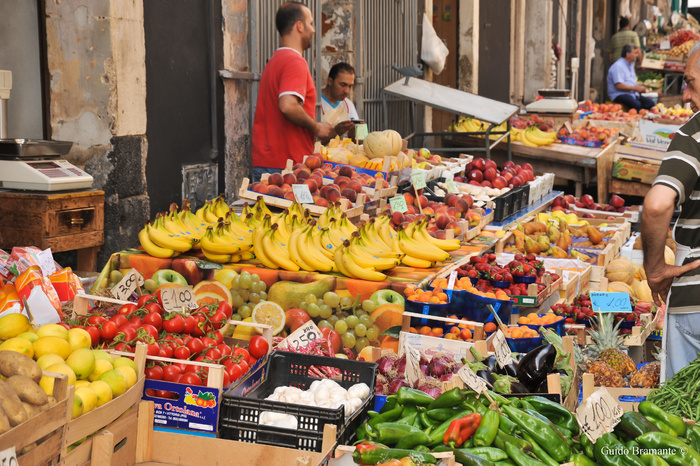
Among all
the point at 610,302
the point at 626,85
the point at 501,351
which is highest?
the point at 626,85

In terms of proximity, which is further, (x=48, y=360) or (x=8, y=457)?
(x=48, y=360)

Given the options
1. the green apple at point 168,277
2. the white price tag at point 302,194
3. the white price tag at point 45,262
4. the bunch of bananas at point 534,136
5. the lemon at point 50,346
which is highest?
the bunch of bananas at point 534,136

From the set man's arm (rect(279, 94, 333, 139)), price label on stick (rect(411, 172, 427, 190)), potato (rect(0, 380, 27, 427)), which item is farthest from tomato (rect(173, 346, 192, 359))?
man's arm (rect(279, 94, 333, 139))

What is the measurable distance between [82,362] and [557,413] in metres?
1.65

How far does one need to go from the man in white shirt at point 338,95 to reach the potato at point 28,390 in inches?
202

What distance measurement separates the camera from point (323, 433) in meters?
2.63

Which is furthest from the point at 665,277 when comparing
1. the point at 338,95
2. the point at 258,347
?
the point at 338,95

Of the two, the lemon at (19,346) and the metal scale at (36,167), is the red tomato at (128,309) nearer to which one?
the lemon at (19,346)

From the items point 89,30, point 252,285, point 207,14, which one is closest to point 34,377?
point 252,285

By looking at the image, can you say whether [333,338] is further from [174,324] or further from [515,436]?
[515,436]

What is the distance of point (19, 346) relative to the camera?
267cm

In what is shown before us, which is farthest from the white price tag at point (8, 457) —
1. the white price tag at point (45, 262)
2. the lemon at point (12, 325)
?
the white price tag at point (45, 262)

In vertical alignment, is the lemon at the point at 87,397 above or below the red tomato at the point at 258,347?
above

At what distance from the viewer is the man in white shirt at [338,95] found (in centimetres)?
723
